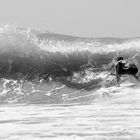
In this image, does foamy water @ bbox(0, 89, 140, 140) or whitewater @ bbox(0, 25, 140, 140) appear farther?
whitewater @ bbox(0, 25, 140, 140)

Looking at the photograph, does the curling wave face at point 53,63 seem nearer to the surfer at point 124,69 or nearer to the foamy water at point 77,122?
the surfer at point 124,69

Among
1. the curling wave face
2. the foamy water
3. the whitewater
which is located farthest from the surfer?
the foamy water

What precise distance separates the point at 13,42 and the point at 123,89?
6155 millimetres

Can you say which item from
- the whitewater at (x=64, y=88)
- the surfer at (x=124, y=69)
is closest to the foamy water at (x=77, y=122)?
the whitewater at (x=64, y=88)

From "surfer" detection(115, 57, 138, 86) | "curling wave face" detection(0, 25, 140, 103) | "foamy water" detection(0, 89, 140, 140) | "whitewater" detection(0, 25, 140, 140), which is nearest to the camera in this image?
"foamy water" detection(0, 89, 140, 140)

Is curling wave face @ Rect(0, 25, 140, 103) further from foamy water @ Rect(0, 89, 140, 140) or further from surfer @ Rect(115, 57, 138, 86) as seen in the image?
foamy water @ Rect(0, 89, 140, 140)

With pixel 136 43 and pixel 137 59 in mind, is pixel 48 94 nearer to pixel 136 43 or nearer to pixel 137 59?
pixel 137 59

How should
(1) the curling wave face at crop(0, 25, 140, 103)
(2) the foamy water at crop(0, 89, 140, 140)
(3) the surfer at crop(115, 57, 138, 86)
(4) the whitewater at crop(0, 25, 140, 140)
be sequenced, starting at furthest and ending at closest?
(3) the surfer at crop(115, 57, 138, 86) → (1) the curling wave face at crop(0, 25, 140, 103) → (4) the whitewater at crop(0, 25, 140, 140) → (2) the foamy water at crop(0, 89, 140, 140)

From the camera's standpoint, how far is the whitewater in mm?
7824

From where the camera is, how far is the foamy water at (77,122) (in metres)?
7.09

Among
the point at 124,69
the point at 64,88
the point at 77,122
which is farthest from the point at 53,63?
the point at 77,122

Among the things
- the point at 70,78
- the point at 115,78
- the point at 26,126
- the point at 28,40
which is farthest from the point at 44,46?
the point at 26,126

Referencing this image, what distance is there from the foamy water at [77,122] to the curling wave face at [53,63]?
7.21 ft

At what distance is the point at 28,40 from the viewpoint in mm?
18281
